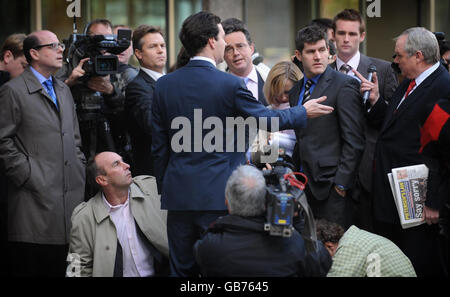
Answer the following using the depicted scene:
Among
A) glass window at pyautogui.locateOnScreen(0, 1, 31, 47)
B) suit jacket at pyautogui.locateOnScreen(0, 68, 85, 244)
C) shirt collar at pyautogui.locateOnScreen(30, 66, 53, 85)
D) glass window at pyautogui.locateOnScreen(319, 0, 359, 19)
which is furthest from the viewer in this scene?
glass window at pyautogui.locateOnScreen(319, 0, 359, 19)

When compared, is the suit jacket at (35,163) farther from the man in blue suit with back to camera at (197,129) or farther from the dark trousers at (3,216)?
the man in blue suit with back to camera at (197,129)

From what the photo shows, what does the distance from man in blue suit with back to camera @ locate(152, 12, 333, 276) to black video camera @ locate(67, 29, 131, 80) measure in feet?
3.65

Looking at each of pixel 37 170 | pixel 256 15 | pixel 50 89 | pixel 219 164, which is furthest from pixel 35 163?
pixel 256 15

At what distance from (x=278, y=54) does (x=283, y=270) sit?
236 inches

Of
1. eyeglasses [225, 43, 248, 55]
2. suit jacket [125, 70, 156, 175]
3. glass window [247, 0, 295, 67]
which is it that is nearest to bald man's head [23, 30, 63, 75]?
suit jacket [125, 70, 156, 175]

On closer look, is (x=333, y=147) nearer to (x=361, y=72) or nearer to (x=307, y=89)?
(x=307, y=89)

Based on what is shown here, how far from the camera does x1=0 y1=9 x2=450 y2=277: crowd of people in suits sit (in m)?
4.03

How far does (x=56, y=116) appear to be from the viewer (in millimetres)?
5020

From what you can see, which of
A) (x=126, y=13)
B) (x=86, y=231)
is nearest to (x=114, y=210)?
(x=86, y=231)

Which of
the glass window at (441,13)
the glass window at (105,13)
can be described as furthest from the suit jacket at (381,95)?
the glass window at (441,13)

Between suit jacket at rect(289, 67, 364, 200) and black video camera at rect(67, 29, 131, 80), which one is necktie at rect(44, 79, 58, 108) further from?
suit jacket at rect(289, 67, 364, 200)

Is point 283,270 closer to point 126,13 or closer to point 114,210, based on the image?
point 114,210

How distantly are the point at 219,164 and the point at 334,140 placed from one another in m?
1.04

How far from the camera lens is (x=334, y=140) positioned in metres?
4.73
